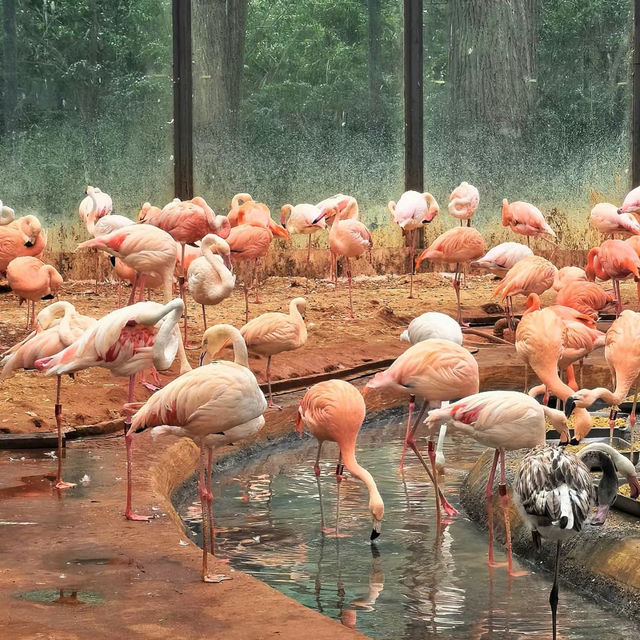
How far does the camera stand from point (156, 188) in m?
12.4

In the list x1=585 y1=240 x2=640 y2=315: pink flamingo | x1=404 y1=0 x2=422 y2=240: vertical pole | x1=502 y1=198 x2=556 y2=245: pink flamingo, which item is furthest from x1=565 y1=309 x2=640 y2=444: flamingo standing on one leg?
x1=404 y1=0 x2=422 y2=240: vertical pole

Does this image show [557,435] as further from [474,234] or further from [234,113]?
[234,113]

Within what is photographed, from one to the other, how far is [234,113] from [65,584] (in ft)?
28.8

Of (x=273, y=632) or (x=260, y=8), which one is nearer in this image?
(x=273, y=632)

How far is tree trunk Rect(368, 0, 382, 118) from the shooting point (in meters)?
12.8

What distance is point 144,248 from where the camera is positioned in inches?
295

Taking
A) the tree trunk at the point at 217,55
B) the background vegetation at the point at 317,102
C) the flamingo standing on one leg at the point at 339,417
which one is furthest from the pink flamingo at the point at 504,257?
the flamingo standing on one leg at the point at 339,417

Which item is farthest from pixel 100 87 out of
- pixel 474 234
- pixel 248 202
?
pixel 474 234

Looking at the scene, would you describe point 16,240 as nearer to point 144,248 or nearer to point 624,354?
point 144,248

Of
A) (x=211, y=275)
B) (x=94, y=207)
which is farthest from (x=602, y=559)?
(x=94, y=207)

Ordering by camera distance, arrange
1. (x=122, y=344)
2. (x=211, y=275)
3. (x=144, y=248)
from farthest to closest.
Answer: (x=211, y=275), (x=144, y=248), (x=122, y=344)

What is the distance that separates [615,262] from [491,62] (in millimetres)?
5034

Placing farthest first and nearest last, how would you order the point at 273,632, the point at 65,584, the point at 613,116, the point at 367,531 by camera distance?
the point at 613,116
the point at 367,531
the point at 65,584
the point at 273,632

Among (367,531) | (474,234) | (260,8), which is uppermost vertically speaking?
(260,8)
